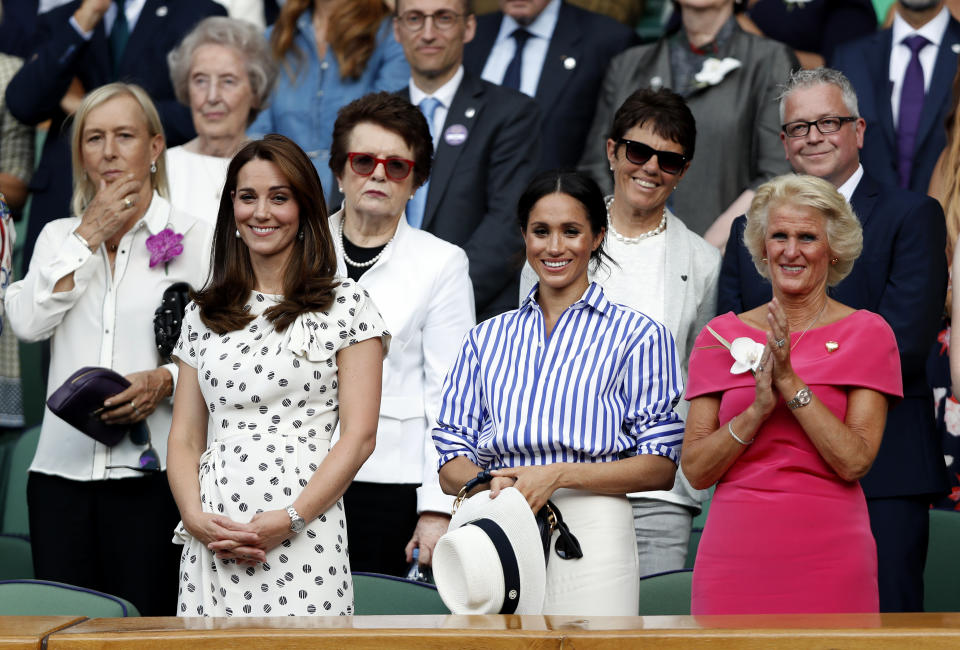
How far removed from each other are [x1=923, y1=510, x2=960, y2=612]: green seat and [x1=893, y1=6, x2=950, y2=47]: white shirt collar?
2.18 meters

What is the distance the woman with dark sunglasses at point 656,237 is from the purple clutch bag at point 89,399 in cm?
122

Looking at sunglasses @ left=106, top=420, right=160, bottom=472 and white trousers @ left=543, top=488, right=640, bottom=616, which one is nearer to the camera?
white trousers @ left=543, top=488, right=640, bottom=616

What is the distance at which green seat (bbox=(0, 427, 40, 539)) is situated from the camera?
5031 millimetres

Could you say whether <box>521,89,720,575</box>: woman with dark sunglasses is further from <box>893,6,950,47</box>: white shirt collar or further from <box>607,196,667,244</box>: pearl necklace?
<box>893,6,950,47</box>: white shirt collar

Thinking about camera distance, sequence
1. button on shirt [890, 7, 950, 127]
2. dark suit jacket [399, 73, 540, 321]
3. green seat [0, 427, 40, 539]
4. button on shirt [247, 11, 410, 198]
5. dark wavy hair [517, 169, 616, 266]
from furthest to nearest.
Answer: button on shirt [247, 11, 410, 198] → button on shirt [890, 7, 950, 127] → green seat [0, 427, 40, 539] → dark suit jacket [399, 73, 540, 321] → dark wavy hair [517, 169, 616, 266]

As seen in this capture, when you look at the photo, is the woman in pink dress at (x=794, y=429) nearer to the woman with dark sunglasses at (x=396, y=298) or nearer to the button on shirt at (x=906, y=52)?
the woman with dark sunglasses at (x=396, y=298)

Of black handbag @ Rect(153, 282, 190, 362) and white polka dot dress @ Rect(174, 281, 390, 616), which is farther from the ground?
black handbag @ Rect(153, 282, 190, 362)

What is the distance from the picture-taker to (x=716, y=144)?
17.4ft

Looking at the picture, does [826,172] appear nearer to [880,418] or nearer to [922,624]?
[880,418]

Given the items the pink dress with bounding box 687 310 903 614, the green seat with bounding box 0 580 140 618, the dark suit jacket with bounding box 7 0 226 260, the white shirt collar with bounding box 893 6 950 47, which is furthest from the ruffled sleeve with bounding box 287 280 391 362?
the white shirt collar with bounding box 893 6 950 47

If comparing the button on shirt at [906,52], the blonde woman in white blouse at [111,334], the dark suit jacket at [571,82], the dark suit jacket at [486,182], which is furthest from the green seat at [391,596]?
the button on shirt at [906,52]

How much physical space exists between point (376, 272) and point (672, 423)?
44.8 inches

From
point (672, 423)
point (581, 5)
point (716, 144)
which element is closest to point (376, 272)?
point (672, 423)

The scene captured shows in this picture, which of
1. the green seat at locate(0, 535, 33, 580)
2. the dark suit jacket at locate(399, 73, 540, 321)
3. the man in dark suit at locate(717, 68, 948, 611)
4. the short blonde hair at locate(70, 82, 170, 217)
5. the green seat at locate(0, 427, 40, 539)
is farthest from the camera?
the green seat at locate(0, 427, 40, 539)
